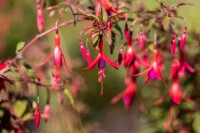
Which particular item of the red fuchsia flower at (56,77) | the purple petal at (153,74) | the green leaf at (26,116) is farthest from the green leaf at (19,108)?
the purple petal at (153,74)

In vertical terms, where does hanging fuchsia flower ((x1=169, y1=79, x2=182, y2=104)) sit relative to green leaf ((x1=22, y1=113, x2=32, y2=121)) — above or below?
above

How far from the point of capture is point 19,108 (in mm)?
1139

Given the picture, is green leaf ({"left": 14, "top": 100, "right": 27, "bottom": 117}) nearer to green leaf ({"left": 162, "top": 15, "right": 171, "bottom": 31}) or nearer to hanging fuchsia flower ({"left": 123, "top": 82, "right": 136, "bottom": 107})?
hanging fuchsia flower ({"left": 123, "top": 82, "right": 136, "bottom": 107})

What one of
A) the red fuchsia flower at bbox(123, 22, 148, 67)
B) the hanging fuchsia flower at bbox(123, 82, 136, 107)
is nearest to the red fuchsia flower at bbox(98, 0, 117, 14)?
the red fuchsia flower at bbox(123, 22, 148, 67)

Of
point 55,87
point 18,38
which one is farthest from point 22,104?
point 18,38

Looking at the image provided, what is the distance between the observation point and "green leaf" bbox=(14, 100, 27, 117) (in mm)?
1132

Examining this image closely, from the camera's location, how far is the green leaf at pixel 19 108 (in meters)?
1.13

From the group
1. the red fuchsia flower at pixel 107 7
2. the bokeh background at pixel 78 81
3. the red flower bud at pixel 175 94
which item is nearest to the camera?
the red fuchsia flower at pixel 107 7

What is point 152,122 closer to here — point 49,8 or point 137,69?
point 137,69

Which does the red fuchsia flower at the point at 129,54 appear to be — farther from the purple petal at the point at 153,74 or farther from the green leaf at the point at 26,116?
the green leaf at the point at 26,116

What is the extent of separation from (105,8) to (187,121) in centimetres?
55

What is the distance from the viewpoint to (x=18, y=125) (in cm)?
110

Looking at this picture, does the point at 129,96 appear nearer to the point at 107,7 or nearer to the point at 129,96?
the point at 129,96

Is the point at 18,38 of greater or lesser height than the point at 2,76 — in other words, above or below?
below
